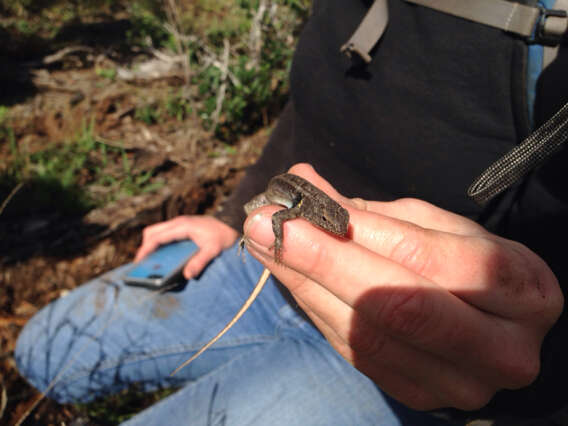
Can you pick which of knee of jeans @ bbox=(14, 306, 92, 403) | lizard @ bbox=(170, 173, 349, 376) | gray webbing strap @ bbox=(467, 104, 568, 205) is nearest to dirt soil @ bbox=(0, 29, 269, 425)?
knee of jeans @ bbox=(14, 306, 92, 403)

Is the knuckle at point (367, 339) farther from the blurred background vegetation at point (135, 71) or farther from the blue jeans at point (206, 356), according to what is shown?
the blurred background vegetation at point (135, 71)

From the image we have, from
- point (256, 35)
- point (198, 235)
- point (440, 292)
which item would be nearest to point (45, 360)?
point (198, 235)

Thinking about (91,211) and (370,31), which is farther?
(91,211)

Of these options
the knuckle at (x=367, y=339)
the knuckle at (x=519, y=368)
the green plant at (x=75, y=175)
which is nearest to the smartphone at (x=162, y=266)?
the green plant at (x=75, y=175)

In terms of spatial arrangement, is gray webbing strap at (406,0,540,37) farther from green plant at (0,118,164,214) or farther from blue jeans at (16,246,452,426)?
green plant at (0,118,164,214)

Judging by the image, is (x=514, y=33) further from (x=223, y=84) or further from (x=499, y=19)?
(x=223, y=84)
